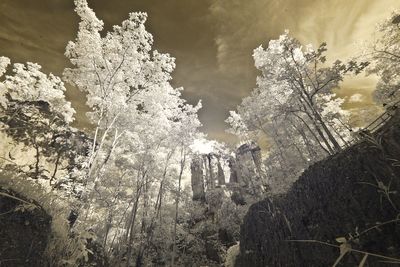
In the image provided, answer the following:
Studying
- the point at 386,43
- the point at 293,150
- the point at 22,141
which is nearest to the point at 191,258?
the point at 293,150

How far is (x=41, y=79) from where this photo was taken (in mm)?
23609

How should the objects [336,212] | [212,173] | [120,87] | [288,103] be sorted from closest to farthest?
1. [336,212]
2. [120,87]
3. [288,103]
4. [212,173]

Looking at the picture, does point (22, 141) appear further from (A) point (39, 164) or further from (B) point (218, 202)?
(B) point (218, 202)

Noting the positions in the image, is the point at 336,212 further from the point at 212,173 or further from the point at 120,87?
the point at 212,173

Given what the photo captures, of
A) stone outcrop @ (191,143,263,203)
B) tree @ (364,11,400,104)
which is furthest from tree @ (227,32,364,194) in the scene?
stone outcrop @ (191,143,263,203)

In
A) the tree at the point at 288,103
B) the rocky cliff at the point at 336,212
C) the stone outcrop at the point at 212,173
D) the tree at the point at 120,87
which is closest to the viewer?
the rocky cliff at the point at 336,212

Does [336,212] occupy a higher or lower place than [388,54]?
lower

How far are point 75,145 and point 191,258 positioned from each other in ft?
52.0

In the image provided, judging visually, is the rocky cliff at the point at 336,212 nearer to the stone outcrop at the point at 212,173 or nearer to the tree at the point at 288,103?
the tree at the point at 288,103

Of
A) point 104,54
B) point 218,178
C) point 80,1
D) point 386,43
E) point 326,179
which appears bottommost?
point 326,179

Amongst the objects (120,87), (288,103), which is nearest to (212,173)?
(288,103)

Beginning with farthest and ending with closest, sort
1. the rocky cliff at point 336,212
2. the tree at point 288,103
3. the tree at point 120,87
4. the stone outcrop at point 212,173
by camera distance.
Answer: the stone outcrop at point 212,173, the tree at point 288,103, the tree at point 120,87, the rocky cliff at point 336,212

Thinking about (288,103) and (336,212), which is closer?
(336,212)

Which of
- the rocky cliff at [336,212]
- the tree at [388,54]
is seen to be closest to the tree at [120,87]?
the rocky cliff at [336,212]
